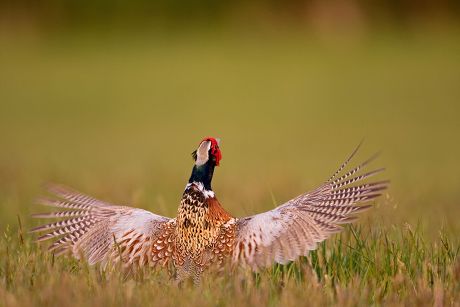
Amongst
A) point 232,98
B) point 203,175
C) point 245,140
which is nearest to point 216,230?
point 203,175

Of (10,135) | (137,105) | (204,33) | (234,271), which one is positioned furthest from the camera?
(204,33)

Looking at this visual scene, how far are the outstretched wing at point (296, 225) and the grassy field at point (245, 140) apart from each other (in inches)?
5.4

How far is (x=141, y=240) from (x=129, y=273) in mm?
245

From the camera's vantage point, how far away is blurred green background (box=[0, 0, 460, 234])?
11.2 metres

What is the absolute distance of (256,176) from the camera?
1279 centimetres

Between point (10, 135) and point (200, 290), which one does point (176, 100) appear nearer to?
point (10, 135)

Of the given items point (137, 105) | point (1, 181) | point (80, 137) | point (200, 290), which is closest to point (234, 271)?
point (200, 290)

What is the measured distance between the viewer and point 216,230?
533cm

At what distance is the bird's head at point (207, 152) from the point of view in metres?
5.44

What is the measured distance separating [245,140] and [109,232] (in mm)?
13050

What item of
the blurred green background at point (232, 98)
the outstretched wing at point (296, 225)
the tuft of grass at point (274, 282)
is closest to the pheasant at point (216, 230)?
the outstretched wing at point (296, 225)

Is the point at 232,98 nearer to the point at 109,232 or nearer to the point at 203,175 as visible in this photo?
the point at 109,232

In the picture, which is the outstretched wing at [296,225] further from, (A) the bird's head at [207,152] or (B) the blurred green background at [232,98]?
(A) the bird's head at [207,152]

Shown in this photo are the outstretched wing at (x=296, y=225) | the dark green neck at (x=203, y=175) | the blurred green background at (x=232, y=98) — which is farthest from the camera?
the blurred green background at (x=232, y=98)
